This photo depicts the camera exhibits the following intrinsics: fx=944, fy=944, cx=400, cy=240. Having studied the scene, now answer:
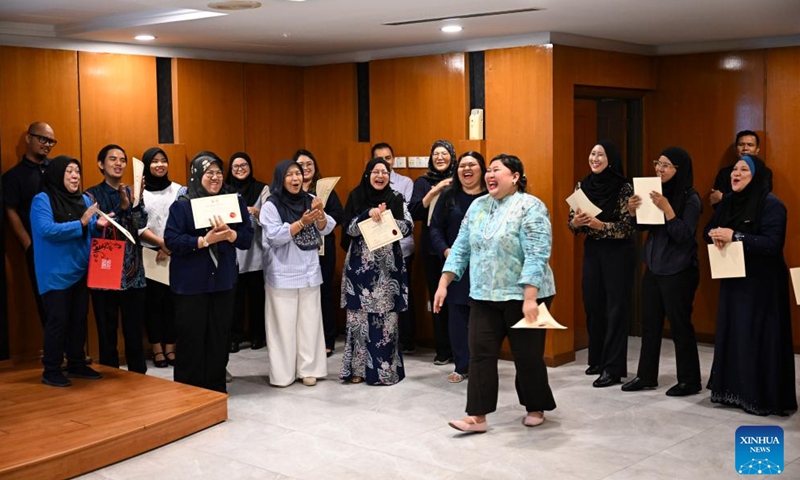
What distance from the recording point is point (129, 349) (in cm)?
625

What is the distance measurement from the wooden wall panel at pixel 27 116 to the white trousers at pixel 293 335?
6.03 feet

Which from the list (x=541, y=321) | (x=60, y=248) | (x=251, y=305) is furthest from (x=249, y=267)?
(x=541, y=321)

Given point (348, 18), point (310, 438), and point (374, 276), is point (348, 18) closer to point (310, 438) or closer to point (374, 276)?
point (374, 276)

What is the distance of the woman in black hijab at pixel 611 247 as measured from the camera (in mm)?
6289

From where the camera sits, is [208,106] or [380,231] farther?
[208,106]

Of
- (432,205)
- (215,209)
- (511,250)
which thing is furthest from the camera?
(432,205)

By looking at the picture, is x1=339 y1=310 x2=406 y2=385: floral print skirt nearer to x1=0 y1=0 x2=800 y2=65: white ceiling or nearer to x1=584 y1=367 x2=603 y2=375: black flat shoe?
x1=584 y1=367 x2=603 y2=375: black flat shoe

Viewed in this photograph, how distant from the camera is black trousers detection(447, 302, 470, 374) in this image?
637 cm

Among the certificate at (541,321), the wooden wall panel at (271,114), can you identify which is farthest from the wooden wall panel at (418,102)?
the certificate at (541,321)

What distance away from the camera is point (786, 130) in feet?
24.1

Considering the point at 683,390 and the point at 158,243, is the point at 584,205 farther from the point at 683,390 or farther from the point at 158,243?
the point at 158,243

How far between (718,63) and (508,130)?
6.45ft

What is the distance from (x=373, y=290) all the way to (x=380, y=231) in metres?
0.43

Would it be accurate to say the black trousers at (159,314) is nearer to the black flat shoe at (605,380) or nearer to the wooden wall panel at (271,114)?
the wooden wall panel at (271,114)
